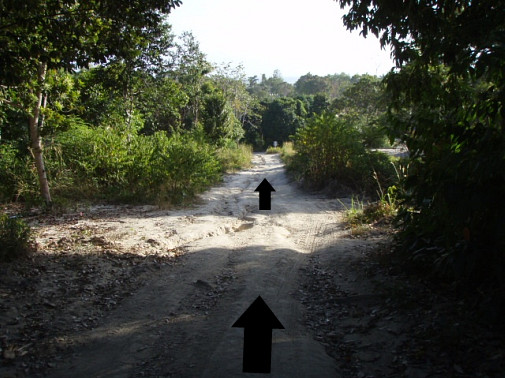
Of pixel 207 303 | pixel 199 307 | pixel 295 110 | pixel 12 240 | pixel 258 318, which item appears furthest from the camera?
pixel 295 110

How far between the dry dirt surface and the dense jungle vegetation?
82 centimetres

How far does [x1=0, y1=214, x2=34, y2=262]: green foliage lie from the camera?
5402 millimetres

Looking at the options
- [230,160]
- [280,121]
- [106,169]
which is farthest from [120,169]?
[280,121]

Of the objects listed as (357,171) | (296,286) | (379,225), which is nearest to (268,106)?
(357,171)

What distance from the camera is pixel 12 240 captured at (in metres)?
5.54

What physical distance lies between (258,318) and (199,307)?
99cm

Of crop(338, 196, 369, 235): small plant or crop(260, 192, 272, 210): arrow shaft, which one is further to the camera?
crop(260, 192, 272, 210): arrow shaft

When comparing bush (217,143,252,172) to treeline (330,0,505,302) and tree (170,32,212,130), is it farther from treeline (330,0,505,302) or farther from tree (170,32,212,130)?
treeline (330,0,505,302)

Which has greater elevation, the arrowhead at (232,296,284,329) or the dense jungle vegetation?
the dense jungle vegetation

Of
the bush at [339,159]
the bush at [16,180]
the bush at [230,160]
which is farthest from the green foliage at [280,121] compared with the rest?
the bush at [16,180]

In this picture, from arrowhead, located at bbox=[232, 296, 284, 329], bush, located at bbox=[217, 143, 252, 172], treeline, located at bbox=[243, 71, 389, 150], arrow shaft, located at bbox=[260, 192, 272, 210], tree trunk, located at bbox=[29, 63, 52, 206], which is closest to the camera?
arrowhead, located at bbox=[232, 296, 284, 329]

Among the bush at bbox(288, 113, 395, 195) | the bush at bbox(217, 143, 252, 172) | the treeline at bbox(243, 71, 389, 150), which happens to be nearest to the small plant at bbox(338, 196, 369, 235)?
the bush at bbox(288, 113, 395, 195)

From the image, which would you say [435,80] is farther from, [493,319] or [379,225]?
[379,225]

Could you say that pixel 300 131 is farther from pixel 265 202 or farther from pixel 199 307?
pixel 199 307
